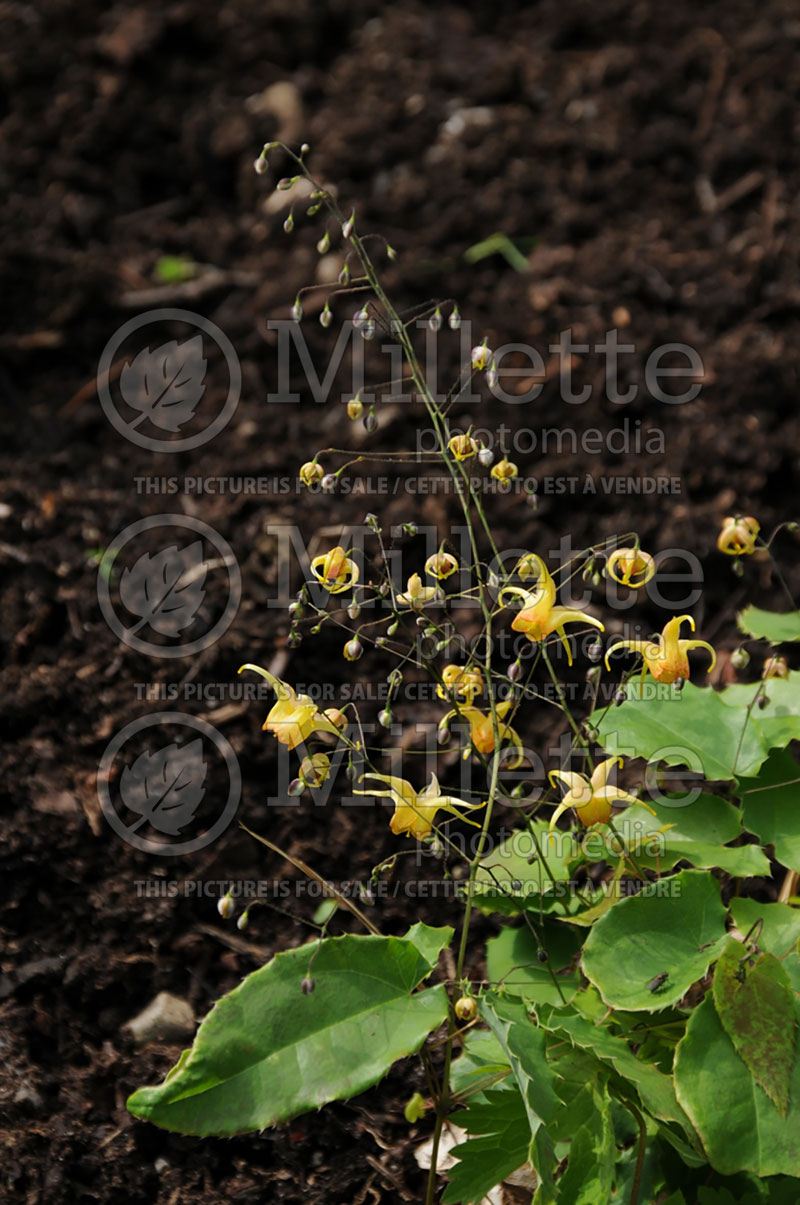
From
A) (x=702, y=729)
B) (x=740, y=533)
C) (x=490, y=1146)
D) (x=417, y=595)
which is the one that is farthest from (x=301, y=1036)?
(x=740, y=533)

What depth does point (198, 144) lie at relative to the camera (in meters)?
2.91

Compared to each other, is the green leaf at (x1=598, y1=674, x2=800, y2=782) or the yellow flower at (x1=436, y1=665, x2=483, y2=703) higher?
the yellow flower at (x1=436, y1=665, x2=483, y2=703)

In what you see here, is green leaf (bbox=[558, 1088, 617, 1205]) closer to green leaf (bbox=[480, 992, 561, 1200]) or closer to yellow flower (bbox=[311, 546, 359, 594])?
green leaf (bbox=[480, 992, 561, 1200])

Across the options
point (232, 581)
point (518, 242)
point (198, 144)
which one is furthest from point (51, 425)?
point (518, 242)

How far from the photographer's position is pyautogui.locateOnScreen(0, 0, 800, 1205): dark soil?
4.76 feet

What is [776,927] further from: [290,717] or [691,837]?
[290,717]

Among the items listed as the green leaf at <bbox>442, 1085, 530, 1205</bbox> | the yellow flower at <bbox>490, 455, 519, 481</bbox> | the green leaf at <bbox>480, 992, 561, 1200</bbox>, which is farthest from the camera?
the yellow flower at <bbox>490, 455, 519, 481</bbox>

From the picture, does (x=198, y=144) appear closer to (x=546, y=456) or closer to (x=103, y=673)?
(x=546, y=456)

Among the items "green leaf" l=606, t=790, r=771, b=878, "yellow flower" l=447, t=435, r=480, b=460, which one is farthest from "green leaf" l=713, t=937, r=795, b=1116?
"yellow flower" l=447, t=435, r=480, b=460

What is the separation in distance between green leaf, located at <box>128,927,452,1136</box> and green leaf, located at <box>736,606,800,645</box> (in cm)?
54

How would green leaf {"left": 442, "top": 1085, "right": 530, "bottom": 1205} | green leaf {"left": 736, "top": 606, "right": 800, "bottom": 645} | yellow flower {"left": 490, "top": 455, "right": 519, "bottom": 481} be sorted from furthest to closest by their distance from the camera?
green leaf {"left": 736, "top": 606, "right": 800, "bottom": 645}
yellow flower {"left": 490, "top": 455, "right": 519, "bottom": 481}
green leaf {"left": 442, "top": 1085, "right": 530, "bottom": 1205}

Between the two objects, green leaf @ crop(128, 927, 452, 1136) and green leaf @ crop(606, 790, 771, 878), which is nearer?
green leaf @ crop(128, 927, 452, 1136)

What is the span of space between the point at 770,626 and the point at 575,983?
485 millimetres

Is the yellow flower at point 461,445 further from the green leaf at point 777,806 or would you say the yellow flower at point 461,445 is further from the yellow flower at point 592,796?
the green leaf at point 777,806
